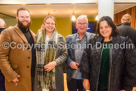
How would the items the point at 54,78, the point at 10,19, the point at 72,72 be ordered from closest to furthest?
the point at 54,78
the point at 72,72
the point at 10,19

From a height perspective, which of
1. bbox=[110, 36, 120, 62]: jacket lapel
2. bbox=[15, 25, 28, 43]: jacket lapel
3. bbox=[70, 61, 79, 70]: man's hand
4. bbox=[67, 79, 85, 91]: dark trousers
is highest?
bbox=[15, 25, 28, 43]: jacket lapel

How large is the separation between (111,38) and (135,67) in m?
0.40

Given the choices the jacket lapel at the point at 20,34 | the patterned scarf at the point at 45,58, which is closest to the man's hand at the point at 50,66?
the patterned scarf at the point at 45,58

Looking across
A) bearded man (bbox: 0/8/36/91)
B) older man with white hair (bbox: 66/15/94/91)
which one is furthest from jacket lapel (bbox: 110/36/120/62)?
bearded man (bbox: 0/8/36/91)

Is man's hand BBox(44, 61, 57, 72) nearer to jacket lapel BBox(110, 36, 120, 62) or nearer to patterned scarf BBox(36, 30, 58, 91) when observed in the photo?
patterned scarf BBox(36, 30, 58, 91)

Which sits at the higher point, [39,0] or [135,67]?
[39,0]

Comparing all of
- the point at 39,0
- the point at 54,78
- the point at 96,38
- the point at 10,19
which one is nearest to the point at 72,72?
the point at 54,78

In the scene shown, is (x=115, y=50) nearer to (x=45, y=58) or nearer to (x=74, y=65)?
(x=74, y=65)

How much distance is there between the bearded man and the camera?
167 cm

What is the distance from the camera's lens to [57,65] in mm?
1864

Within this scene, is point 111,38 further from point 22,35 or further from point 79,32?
point 22,35

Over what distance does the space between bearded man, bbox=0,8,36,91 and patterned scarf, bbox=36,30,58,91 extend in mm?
106

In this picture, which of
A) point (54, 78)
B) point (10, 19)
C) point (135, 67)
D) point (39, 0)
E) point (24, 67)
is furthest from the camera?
point (10, 19)

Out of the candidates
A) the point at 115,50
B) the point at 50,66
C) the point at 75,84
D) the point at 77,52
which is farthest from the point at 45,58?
the point at 115,50
